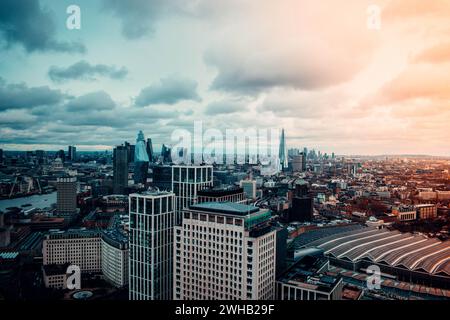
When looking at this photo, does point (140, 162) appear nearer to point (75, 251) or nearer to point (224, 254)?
point (75, 251)

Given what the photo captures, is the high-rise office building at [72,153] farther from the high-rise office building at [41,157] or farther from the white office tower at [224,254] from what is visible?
the white office tower at [224,254]

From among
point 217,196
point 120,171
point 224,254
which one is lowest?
point 224,254

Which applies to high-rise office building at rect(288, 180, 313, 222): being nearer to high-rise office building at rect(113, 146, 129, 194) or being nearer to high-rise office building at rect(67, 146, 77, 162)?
high-rise office building at rect(67, 146, 77, 162)

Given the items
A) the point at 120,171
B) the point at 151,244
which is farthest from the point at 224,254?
the point at 120,171

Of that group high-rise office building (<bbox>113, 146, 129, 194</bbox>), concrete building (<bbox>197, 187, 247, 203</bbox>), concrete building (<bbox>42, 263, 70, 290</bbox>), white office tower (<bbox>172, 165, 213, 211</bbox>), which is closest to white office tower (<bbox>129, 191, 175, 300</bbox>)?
concrete building (<bbox>197, 187, 247, 203</bbox>)

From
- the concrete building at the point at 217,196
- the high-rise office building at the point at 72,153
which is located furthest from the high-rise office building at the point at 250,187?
the concrete building at the point at 217,196
